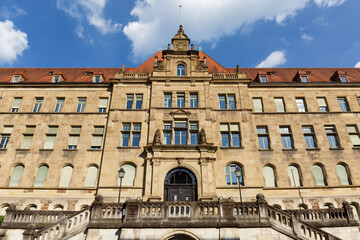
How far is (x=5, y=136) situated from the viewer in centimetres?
2392

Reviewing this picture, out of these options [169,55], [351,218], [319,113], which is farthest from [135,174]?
[319,113]

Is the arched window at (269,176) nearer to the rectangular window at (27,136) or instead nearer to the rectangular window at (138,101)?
the rectangular window at (138,101)

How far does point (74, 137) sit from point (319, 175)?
22.2 metres

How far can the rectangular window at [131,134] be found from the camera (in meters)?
22.7

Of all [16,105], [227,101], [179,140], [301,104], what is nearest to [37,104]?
[16,105]

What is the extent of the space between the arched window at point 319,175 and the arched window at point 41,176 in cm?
2333

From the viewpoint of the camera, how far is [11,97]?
26.0m

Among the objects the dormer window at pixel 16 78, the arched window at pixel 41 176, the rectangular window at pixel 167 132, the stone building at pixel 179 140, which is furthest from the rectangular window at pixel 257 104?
the dormer window at pixel 16 78

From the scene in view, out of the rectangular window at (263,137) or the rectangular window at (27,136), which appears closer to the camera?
the rectangular window at (27,136)

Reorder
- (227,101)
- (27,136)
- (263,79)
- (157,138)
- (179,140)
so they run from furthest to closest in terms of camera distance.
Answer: (263,79), (227,101), (27,136), (179,140), (157,138)

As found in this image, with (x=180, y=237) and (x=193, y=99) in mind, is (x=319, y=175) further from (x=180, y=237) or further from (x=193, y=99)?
(x=180, y=237)

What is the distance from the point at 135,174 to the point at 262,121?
12.9 metres

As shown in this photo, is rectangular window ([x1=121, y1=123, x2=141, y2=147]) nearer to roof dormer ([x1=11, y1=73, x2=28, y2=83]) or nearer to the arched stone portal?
the arched stone portal

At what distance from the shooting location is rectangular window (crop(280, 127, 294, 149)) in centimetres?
2340
